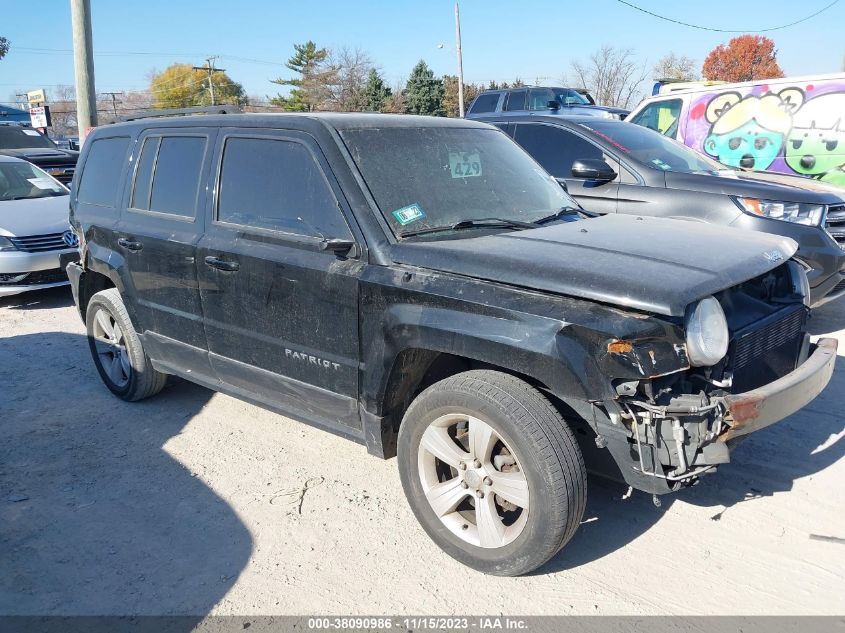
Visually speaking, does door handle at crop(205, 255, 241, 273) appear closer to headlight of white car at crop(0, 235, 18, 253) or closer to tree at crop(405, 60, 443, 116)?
headlight of white car at crop(0, 235, 18, 253)

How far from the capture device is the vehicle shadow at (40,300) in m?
8.23

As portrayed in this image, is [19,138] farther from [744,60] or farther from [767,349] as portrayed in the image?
[744,60]

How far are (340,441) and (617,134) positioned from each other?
433 cm

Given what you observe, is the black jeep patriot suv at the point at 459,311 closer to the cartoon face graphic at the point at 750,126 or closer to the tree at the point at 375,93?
the cartoon face graphic at the point at 750,126

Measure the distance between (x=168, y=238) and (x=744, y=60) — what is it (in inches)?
2771

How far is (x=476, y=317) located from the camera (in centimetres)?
286

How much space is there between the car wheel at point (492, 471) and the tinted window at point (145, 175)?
2.53 meters

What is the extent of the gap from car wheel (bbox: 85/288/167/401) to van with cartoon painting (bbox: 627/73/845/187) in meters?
7.39

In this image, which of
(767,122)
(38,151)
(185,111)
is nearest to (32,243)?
(185,111)

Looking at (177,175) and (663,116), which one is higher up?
(663,116)

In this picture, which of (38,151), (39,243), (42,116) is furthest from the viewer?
(42,116)

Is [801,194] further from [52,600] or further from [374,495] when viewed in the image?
[52,600]

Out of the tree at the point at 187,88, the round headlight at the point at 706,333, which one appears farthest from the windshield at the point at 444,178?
the tree at the point at 187,88

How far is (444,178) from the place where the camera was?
3.70m
